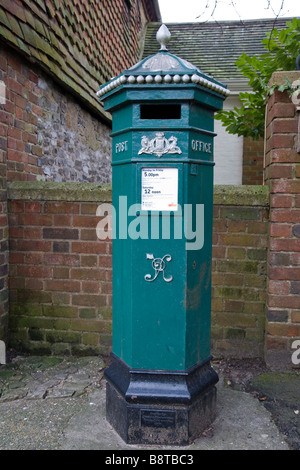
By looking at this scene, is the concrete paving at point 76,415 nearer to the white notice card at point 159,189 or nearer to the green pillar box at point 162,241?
the green pillar box at point 162,241

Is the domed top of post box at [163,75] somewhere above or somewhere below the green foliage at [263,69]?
below

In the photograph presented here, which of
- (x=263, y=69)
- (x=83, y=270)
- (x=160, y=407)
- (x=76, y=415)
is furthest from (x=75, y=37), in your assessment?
(x=160, y=407)

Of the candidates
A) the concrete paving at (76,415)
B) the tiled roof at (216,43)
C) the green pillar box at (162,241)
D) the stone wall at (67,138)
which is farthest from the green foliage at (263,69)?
the tiled roof at (216,43)

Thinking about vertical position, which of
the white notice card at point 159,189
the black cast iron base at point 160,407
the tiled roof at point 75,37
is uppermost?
the tiled roof at point 75,37

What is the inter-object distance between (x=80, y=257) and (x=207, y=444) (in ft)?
6.62

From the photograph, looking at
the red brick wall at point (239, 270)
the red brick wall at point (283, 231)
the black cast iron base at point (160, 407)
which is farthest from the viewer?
the red brick wall at point (239, 270)

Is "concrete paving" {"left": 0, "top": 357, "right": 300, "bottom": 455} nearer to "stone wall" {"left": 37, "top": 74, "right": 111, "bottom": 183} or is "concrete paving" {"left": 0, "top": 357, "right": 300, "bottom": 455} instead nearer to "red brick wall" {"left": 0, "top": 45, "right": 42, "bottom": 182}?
"red brick wall" {"left": 0, "top": 45, "right": 42, "bottom": 182}

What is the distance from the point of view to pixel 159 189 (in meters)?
2.45

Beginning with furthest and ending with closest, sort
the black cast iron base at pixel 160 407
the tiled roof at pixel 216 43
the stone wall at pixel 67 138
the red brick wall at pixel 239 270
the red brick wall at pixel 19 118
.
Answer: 1. the tiled roof at pixel 216 43
2. the stone wall at pixel 67 138
3. the red brick wall at pixel 19 118
4. the red brick wall at pixel 239 270
5. the black cast iron base at pixel 160 407

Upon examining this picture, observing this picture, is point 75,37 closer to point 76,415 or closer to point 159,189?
point 159,189

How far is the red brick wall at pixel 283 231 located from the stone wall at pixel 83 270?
0.18 meters

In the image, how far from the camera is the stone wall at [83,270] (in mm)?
3732

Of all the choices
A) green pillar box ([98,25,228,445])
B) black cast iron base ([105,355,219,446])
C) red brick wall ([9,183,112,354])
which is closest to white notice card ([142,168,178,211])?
green pillar box ([98,25,228,445])
